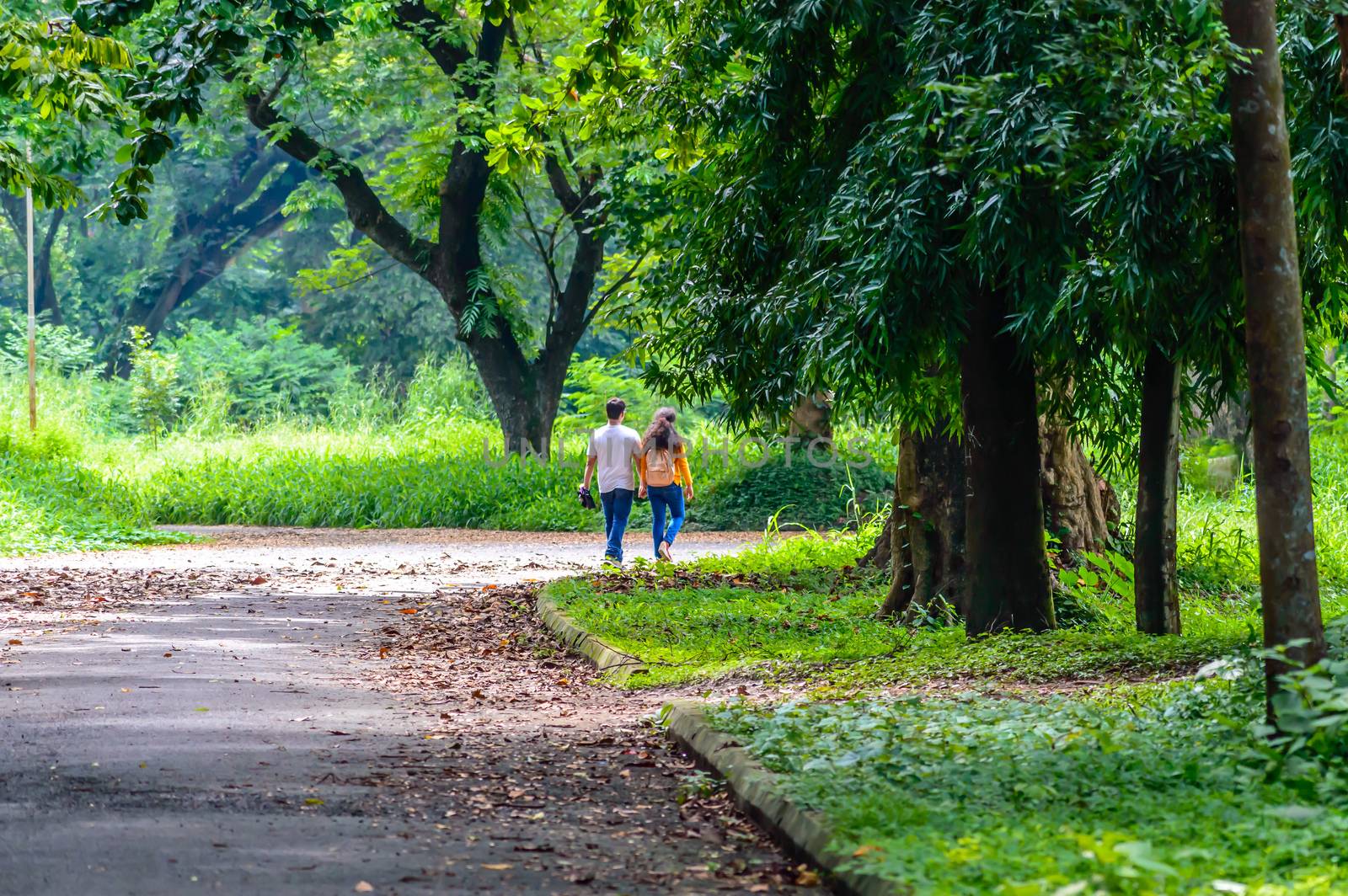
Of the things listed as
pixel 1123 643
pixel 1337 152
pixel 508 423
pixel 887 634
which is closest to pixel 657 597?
pixel 887 634

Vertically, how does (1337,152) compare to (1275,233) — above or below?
above

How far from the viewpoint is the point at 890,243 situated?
7.59 metres

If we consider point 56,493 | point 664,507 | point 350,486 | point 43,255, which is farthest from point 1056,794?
point 43,255

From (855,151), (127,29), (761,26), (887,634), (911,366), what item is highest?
(127,29)

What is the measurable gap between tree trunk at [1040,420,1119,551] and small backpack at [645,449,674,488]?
4806 millimetres

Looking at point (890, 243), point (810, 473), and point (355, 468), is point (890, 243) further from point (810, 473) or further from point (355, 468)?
point (355, 468)

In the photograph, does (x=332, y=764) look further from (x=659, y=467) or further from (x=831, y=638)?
(x=659, y=467)

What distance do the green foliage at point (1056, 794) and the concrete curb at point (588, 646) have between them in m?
2.46

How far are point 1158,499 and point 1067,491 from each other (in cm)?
366

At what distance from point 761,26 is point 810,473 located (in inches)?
620

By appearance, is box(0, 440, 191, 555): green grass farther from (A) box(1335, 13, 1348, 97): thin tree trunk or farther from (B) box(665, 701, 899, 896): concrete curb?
(A) box(1335, 13, 1348, 97): thin tree trunk

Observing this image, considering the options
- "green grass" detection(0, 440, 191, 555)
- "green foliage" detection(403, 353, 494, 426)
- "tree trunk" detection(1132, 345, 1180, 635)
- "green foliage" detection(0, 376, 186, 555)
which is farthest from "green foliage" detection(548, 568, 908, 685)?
"green foliage" detection(403, 353, 494, 426)

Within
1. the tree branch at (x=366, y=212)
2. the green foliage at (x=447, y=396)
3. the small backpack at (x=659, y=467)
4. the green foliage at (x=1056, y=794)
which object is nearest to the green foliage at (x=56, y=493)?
the tree branch at (x=366, y=212)

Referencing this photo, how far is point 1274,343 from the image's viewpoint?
5.52m
